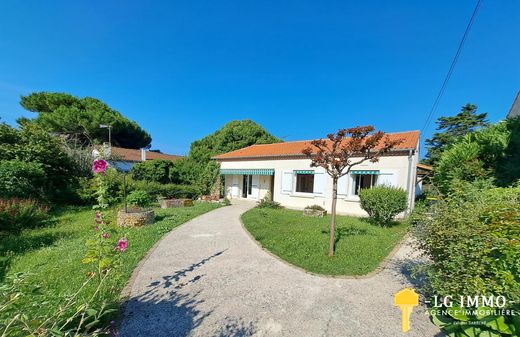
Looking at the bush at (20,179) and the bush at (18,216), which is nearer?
the bush at (18,216)

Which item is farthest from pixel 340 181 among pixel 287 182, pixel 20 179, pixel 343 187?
pixel 20 179

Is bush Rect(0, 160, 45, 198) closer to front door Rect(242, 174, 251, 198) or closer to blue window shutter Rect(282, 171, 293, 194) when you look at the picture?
front door Rect(242, 174, 251, 198)

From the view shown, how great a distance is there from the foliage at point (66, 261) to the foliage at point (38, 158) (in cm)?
499

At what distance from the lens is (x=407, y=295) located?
5535mm

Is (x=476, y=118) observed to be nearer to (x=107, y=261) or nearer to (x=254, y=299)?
(x=254, y=299)

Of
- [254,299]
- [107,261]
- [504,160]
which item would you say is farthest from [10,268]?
[504,160]

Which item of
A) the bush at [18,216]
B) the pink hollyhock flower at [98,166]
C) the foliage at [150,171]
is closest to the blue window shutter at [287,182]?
the foliage at [150,171]

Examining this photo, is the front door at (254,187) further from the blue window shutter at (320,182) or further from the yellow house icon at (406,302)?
the yellow house icon at (406,302)

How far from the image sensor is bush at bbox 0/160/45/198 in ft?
47.6

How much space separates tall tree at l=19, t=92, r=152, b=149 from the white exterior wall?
24465 mm

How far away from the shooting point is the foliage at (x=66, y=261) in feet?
13.8

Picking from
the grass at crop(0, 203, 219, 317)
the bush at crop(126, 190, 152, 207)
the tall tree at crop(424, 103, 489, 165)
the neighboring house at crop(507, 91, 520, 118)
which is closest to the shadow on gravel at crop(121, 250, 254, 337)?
the grass at crop(0, 203, 219, 317)

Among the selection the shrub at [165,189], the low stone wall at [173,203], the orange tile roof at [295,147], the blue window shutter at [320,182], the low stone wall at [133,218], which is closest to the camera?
the low stone wall at [133,218]

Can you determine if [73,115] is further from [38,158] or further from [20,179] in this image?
[20,179]
